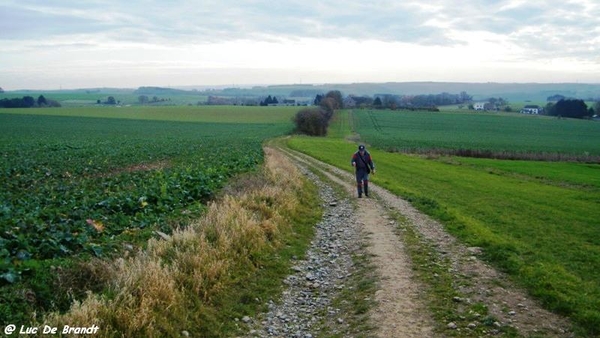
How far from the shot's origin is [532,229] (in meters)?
16.8

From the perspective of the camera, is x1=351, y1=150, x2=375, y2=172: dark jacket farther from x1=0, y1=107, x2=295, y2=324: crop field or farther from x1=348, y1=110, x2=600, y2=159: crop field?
x1=348, y1=110, x2=600, y2=159: crop field

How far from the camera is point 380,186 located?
83.7 feet

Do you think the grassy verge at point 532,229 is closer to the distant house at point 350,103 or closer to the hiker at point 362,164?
the hiker at point 362,164

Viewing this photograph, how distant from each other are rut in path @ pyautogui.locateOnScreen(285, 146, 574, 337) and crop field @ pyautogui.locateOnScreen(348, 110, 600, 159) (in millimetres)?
48038

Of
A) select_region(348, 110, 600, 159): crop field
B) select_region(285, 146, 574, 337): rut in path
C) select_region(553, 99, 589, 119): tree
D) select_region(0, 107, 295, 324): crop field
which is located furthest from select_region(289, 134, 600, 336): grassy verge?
select_region(553, 99, 589, 119): tree

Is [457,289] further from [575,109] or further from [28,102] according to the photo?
[28,102]

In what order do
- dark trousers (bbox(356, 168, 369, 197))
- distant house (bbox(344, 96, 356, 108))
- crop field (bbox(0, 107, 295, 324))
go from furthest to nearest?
distant house (bbox(344, 96, 356, 108)) < dark trousers (bbox(356, 168, 369, 197)) < crop field (bbox(0, 107, 295, 324))

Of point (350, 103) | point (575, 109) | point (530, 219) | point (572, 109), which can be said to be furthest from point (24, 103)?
point (575, 109)

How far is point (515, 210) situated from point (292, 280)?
13.9 m

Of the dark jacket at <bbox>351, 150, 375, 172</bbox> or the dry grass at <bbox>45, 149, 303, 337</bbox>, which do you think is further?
the dark jacket at <bbox>351, 150, 375, 172</bbox>

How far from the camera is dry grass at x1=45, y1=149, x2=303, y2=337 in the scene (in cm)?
727

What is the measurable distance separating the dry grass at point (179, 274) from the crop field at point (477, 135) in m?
50.2

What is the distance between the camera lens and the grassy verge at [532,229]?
9534mm

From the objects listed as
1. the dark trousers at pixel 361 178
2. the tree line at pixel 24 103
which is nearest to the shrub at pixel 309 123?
the dark trousers at pixel 361 178
